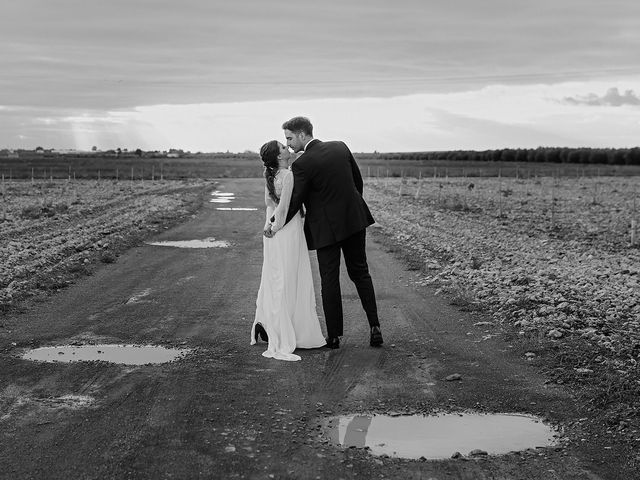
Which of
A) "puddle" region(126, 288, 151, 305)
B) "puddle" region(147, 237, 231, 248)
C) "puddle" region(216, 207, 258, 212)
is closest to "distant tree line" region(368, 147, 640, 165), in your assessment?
"puddle" region(216, 207, 258, 212)

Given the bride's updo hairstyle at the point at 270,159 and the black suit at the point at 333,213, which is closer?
the black suit at the point at 333,213

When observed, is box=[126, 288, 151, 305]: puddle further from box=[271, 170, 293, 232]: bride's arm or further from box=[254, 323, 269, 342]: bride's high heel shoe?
box=[271, 170, 293, 232]: bride's arm

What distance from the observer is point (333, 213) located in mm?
8453

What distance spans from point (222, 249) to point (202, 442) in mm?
11911

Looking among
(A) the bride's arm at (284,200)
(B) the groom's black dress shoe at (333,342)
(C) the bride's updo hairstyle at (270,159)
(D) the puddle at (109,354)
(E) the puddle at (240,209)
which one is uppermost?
(C) the bride's updo hairstyle at (270,159)

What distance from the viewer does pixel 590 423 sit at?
5.90m

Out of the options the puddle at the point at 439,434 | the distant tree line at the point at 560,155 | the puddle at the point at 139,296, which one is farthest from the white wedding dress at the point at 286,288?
the distant tree line at the point at 560,155

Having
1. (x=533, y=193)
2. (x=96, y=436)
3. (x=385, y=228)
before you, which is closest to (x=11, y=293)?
(x=96, y=436)

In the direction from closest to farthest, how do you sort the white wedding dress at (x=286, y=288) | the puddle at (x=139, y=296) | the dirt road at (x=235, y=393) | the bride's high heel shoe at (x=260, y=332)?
the dirt road at (x=235, y=393), the white wedding dress at (x=286, y=288), the bride's high heel shoe at (x=260, y=332), the puddle at (x=139, y=296)

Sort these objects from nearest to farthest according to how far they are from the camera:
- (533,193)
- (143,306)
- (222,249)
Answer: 1. (143,306)
2. (222,249)
3. (533,193)

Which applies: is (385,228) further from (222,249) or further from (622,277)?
(622,277)

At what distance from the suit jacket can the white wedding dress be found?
6.7 inches

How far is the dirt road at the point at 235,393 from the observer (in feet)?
16.5

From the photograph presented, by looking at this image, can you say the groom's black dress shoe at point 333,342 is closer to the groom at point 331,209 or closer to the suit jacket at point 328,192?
the groom at point 331,209
